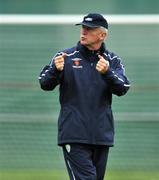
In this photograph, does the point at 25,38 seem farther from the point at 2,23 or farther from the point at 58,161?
the point at 58,161

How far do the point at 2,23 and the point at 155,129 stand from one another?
82.3 inches

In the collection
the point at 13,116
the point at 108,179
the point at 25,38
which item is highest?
the point at 25,38

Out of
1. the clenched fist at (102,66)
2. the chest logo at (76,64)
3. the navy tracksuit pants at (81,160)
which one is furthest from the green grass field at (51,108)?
the clenched fist at (102,66)

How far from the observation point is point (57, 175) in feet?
32.2

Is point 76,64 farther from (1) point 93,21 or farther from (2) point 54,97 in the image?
(2) point 54,97

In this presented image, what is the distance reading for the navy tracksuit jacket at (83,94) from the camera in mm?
7578

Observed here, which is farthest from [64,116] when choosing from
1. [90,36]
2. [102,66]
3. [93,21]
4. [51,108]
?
[51,108]

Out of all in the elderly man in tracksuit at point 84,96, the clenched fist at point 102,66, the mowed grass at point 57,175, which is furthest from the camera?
the mowed grass at point 57,175

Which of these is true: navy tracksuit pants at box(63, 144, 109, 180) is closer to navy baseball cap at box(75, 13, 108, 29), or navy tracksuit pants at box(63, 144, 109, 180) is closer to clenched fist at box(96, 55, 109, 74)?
clenched fist at box(96, 55, 109, 74)

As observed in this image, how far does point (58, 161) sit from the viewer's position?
982cm

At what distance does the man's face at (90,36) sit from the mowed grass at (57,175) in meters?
2.55

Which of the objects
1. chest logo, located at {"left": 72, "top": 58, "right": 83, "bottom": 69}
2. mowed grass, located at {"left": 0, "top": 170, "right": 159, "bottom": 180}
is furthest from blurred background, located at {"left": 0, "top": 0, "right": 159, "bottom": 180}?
chest logo, located at {"left": 72, "top": 58, "right": 83, "bottom": 69}

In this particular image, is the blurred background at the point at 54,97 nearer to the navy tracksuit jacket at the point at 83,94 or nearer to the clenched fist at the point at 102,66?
the navy tracksuit jacket at the point at 83,94

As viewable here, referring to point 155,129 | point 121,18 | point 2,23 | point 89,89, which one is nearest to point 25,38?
point 2,23
